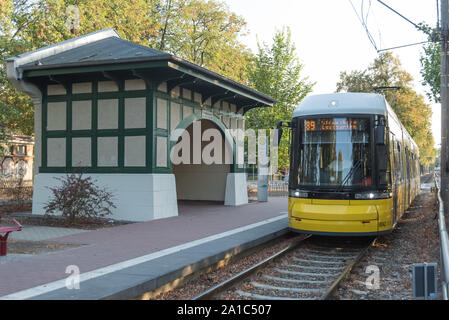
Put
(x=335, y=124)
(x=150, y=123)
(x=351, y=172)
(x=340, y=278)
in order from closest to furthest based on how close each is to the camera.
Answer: (x=340, y=278)
(x=351, y=172)
(x=335, y=124)
(x=150, y=123)

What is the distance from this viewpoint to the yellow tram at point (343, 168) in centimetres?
976

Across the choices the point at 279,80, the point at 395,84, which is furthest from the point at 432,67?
the point at 395,84

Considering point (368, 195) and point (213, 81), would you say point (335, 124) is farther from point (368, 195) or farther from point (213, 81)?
point (213, 81)

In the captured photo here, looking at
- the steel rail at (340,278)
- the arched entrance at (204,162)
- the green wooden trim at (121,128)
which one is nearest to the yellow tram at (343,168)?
the steel rail at (340,278)

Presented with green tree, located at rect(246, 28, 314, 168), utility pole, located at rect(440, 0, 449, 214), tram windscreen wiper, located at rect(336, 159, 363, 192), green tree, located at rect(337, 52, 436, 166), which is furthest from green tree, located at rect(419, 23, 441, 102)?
green tree, located at rect(337, 52, 436, 166)

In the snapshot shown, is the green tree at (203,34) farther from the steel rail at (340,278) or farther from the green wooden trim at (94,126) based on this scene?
the steel rail at (340,278)

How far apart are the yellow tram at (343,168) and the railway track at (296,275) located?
65 cm

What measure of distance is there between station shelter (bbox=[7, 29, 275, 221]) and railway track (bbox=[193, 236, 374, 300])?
229 inches

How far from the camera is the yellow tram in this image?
32.0ft

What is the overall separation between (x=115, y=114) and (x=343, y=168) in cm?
810

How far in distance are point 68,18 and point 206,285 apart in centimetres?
1940

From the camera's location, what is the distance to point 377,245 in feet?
36.0

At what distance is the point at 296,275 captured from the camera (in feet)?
25.8
